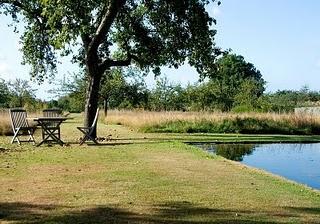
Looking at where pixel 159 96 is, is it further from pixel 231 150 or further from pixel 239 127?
pixel 231 150

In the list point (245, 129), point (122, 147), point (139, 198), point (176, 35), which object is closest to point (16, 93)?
point (245, 129)

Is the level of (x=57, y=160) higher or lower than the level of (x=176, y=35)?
lower

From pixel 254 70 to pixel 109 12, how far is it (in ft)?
275

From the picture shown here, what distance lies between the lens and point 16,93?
56.3m

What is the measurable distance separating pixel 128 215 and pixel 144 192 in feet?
5.59

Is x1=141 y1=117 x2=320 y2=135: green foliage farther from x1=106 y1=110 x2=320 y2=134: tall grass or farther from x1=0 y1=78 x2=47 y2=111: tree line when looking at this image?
x1=0 y1=78 x2=47 y2=111: tree line

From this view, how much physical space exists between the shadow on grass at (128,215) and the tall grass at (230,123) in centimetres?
2086

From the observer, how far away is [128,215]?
686 centimetres

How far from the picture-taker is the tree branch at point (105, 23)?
20.5m

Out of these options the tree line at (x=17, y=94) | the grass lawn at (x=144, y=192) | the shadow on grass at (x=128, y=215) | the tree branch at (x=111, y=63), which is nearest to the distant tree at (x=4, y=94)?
the tree line at (x=17, y=94)

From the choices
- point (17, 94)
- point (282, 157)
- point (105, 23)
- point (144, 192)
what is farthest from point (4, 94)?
point (144, 192)

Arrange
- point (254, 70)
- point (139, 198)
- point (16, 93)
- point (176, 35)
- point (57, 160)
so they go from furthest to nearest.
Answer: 1. point (254, 70)
2. point (16, 93)
3. point (176, 35)
4. point (57, 160)
5. point (139, 198)

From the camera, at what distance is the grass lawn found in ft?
22.5

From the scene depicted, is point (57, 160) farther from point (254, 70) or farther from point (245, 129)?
point (254, 70)
